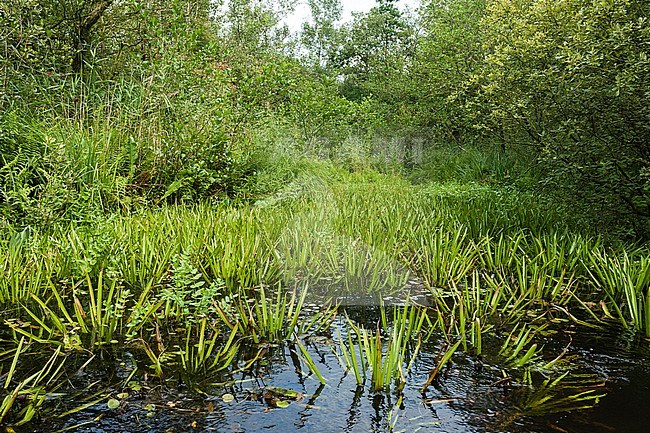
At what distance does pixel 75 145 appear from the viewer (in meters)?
4.47

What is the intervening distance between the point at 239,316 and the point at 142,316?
0.45 metres

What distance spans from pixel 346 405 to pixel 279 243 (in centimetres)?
195

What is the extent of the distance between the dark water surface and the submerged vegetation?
0.6 inches

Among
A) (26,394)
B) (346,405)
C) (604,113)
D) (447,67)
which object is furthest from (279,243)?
(447,67)

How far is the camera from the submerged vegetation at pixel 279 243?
80.1 inches

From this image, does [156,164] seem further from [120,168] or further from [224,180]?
[224,180]

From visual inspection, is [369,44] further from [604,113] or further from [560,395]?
[560,395]

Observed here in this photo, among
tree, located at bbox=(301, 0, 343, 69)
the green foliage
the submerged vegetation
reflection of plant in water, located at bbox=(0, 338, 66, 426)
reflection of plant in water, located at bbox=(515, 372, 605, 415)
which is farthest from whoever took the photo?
tree, located at bbox=(301, 0, 343, 69)

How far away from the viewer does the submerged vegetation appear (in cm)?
204

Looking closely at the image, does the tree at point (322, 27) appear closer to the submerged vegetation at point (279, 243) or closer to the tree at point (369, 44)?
the tree at point (369, 44)

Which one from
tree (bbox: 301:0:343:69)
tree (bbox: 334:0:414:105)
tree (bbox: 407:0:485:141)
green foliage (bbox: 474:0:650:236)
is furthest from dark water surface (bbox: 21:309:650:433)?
tree (bbox: 301:0:343:69)

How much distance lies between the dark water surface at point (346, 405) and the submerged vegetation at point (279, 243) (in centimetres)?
2

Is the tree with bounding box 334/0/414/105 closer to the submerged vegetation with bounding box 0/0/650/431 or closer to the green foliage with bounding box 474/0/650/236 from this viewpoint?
the submerged vegetation with bounding box 0/0/650/431

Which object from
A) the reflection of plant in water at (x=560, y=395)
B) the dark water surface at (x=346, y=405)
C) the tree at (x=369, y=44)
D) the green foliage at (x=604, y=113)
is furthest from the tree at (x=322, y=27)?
the reflection of plant in water at (x=560, y=395)
